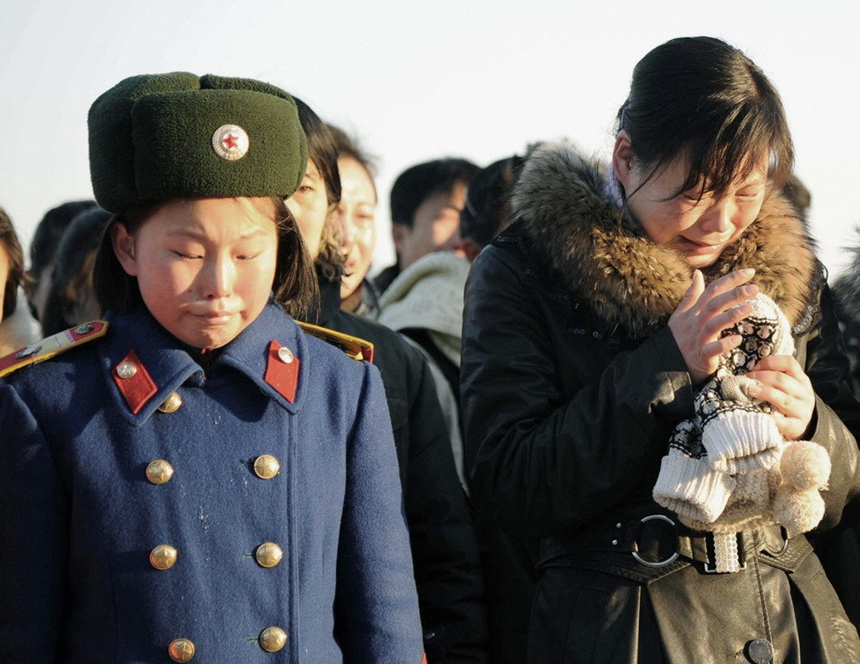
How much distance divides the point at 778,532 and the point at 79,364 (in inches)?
62.9

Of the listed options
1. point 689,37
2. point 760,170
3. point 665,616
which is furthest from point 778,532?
point 689,37

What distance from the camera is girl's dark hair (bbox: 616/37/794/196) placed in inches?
106

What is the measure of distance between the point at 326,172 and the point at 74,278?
42.7 inches

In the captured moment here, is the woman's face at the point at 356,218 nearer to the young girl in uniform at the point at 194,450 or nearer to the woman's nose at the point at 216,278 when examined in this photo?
the young girl in uniform at the point at 194,450

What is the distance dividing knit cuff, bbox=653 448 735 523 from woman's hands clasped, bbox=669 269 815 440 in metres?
0.20

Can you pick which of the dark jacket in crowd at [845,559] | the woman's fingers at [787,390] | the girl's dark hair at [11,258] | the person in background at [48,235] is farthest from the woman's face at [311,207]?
the person in background at [48,235]

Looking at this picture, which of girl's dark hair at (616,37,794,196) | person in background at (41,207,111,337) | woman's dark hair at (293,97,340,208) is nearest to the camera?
girl's dark hair at (616,37,794,196)

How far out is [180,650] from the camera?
212 centimetres

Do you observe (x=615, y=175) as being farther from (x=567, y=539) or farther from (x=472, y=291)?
(x=567, y=539)

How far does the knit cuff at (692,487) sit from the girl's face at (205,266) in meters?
0.92

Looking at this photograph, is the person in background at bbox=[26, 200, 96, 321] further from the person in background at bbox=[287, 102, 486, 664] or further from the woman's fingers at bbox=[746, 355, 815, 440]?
the woman's fingers at bbox=[746, 355, 815, 440]

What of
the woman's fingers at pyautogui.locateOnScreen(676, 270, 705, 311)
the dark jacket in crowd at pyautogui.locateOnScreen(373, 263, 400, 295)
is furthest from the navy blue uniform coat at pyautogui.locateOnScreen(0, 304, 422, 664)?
the dark jacket in crowd at pyautogui.locateOnScreen(373, 263, 400, 295)

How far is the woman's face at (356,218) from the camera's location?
4.30 meters

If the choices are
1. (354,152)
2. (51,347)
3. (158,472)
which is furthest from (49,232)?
(158,472)
